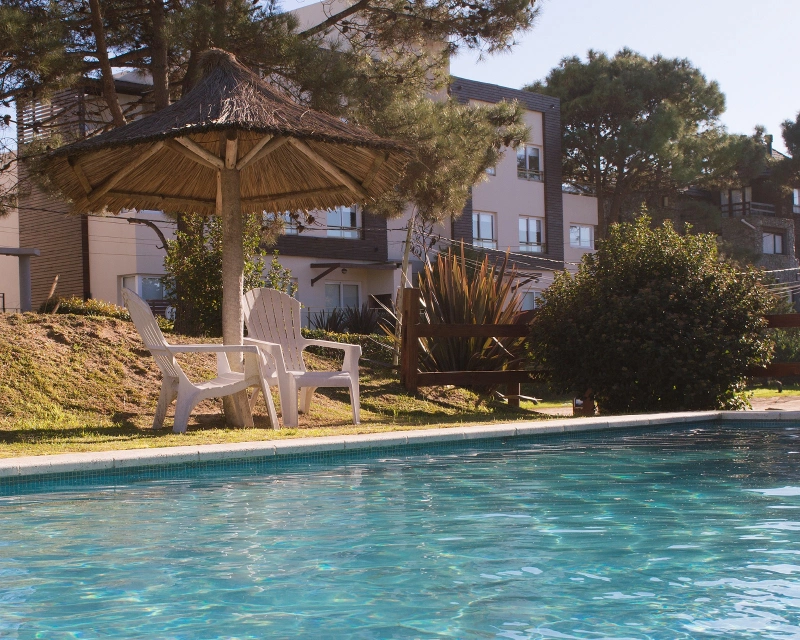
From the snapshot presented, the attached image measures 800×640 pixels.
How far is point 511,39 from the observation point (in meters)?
14.9

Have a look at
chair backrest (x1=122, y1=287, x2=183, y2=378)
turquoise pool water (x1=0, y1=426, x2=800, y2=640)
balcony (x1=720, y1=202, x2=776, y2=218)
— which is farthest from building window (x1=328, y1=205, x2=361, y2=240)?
turquoise pool water (x1=0, y1=426, x2=800, y2=640)

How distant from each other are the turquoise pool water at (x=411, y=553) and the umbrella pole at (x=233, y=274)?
2335mm

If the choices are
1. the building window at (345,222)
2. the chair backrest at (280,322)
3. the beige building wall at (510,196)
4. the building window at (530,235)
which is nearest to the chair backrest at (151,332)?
the chair backrest at (280,322)

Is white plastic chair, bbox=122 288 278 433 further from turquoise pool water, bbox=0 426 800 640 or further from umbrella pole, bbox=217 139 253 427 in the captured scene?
turquoise pool water, bbox=0 426 800 640

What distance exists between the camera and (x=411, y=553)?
13.9ft

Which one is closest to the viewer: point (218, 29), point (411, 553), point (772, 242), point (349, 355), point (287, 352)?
point (411, 553)

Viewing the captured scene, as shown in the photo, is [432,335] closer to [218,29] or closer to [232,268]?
[232,268]

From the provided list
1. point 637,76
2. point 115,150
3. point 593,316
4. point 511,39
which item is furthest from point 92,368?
point 637,76

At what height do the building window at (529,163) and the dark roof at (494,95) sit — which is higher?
the dark roof at (494,95)

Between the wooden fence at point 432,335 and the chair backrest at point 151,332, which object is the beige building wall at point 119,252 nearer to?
the wooden fence at point 432,335

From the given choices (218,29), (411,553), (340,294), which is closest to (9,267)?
(340,294)

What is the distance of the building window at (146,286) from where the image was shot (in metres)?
25.2

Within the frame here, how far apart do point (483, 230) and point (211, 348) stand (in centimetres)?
2615

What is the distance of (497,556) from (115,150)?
6.18 metres
